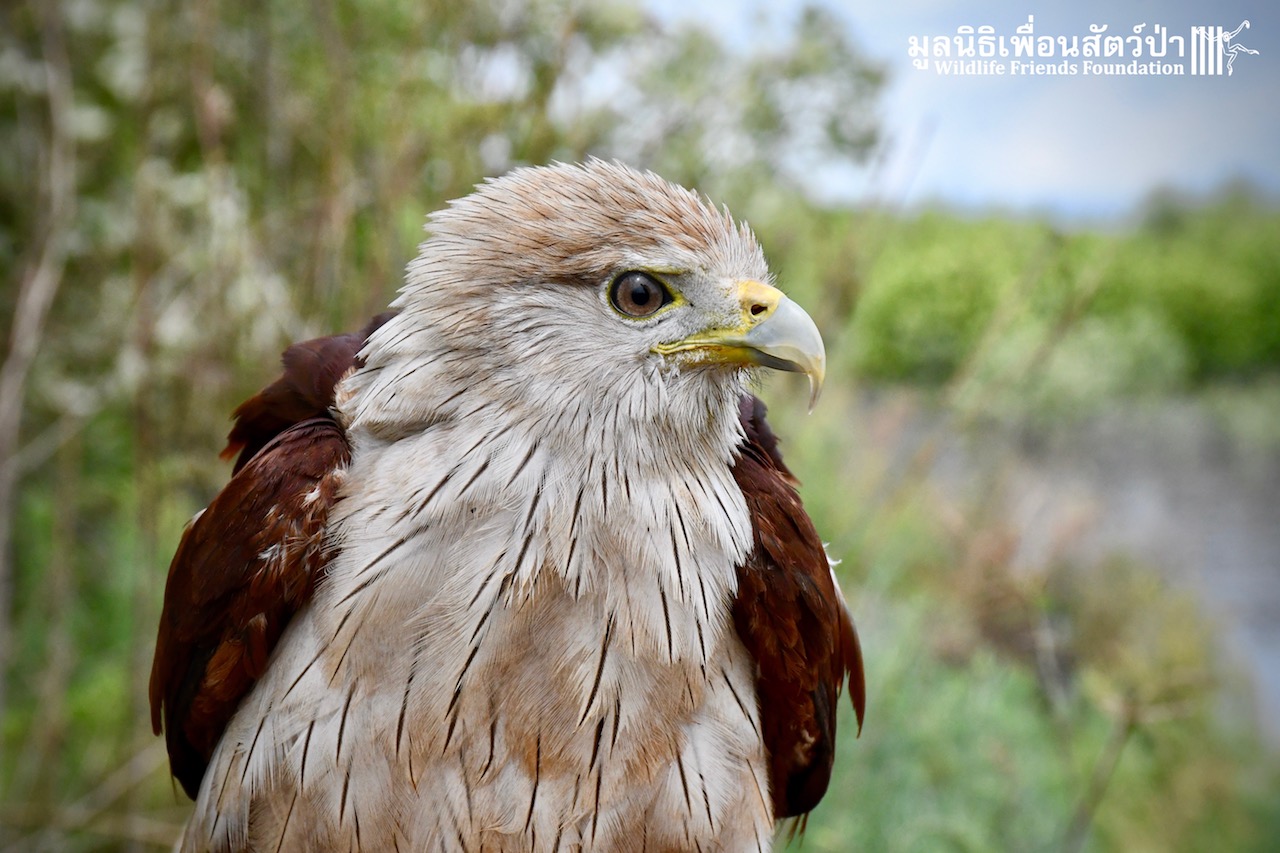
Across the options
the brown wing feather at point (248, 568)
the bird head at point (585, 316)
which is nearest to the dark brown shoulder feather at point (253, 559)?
the brown wing feather at point (248, 568)

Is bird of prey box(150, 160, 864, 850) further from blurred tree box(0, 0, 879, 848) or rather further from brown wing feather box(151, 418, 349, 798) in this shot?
blurred tree box(0, 0, 879, 848)

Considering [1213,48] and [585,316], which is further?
[1213,48]

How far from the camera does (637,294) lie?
1459 mm

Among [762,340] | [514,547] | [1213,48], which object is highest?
[1213,48]

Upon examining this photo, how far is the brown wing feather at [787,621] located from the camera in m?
1.58

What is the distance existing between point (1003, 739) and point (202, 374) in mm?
3000

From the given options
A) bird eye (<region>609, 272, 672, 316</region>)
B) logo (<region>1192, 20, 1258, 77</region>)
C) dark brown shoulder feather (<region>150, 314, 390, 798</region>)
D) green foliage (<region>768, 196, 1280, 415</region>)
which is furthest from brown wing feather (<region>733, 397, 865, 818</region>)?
green foliage (<region>768, 196, 1280, 415</region>)

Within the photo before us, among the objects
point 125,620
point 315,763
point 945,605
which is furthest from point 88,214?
point 945,605

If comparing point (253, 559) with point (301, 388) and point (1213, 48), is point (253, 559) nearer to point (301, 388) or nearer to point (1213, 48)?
point (301, 388)

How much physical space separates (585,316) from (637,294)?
0.08 metres

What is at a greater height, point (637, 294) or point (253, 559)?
point (637, 294)

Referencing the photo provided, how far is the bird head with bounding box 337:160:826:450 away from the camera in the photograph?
1.44 metres

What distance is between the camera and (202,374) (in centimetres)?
296

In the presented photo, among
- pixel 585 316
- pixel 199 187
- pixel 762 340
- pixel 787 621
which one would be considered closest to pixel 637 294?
pixel 585 316
